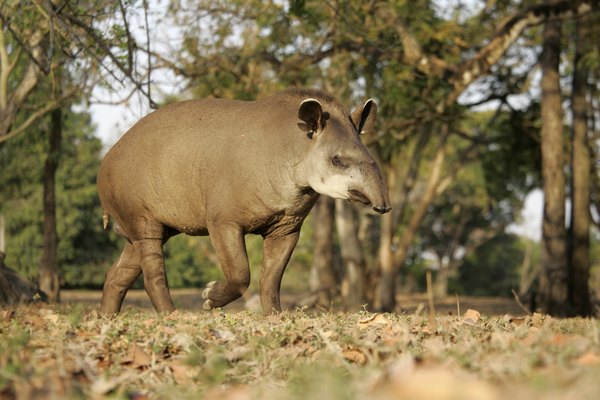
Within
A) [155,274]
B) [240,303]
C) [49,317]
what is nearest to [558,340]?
[49,317]

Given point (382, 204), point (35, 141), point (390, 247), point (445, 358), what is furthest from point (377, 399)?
point (390, 247)

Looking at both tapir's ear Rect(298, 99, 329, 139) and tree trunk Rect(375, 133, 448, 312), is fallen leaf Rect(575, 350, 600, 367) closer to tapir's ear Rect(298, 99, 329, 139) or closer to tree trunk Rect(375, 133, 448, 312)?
tapir's ear Rect(298, 99, 329, 139)

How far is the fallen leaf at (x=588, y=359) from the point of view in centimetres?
382

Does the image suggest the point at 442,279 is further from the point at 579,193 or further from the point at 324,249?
the point at 579,193

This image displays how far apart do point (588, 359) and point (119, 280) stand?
226 inches

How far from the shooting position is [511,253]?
59812 millimetres

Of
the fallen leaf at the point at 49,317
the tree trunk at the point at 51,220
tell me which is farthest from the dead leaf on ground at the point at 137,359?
the tree trunk at the point at 51,220

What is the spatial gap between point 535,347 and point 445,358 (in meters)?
0.52

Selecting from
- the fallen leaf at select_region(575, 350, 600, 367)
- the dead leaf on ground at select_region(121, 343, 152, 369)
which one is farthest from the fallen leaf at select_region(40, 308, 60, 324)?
the fallen leaf at select_region(575, 350, 600, 367)

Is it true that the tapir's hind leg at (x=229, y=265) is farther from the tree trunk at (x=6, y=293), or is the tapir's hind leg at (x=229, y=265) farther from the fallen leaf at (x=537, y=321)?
the tree trunk at (x=6, y=293)

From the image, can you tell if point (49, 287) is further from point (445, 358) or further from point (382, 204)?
point (445, 358)

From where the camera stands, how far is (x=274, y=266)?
7.84 meters

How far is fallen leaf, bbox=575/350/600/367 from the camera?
382 centimetres

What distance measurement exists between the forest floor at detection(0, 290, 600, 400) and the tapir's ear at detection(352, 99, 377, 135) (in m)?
2.04
